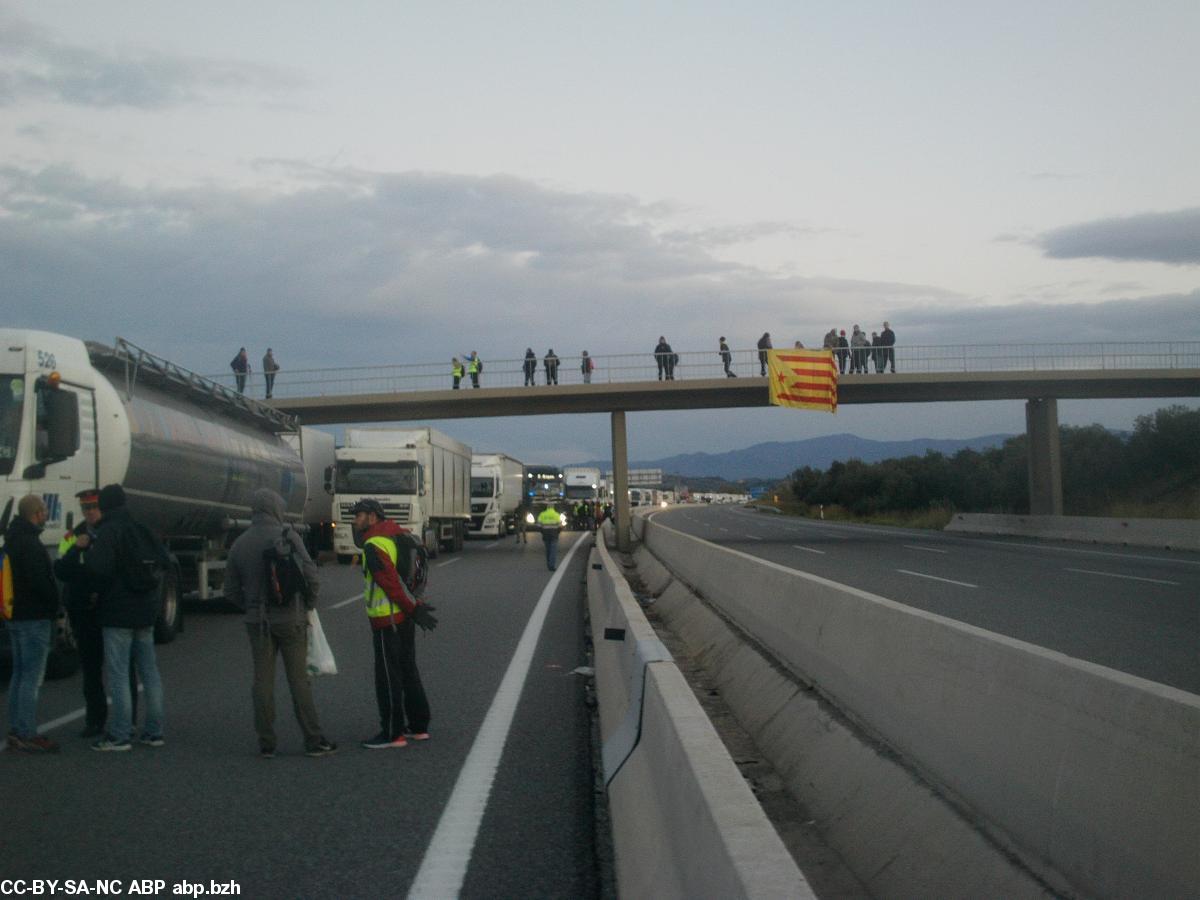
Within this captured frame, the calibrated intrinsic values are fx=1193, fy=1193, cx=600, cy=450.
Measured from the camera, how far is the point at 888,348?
40.1 metres

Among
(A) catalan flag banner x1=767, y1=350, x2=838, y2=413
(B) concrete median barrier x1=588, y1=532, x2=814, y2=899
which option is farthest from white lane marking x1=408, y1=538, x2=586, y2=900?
(A) catalan flag banner x1=767, y1=350, x2=838, y2=413

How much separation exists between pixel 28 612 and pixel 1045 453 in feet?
130

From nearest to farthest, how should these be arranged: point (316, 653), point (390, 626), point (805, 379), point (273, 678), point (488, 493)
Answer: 1. point (273, 678)
2. point (390, 626)
3. point (316, 653)
4. point (805, 379)
5. point (488, 493)

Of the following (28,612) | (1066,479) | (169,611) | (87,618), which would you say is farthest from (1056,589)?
(1066,479)

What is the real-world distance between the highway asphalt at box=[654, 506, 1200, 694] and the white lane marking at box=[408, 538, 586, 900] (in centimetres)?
515

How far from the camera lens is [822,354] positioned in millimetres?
38562

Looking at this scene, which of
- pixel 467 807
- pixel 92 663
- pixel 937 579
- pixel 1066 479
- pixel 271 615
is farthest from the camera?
pixel 1066 479

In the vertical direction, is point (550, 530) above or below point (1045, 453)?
below

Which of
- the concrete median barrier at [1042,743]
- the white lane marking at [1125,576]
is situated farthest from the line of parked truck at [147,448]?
the white lane marking at [1125,576]

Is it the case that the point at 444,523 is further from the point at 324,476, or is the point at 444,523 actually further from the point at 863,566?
the point at 863,566

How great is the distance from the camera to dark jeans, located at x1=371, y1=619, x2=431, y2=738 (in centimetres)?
856

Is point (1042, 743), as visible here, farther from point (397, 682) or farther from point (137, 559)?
point (137, 559)

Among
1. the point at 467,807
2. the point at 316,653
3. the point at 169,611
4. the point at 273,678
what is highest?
the point at 316,653

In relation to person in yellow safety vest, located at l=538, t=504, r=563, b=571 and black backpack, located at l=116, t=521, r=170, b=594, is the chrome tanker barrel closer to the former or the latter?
black backpack, located at l=116, t=521, r=170, b=594
